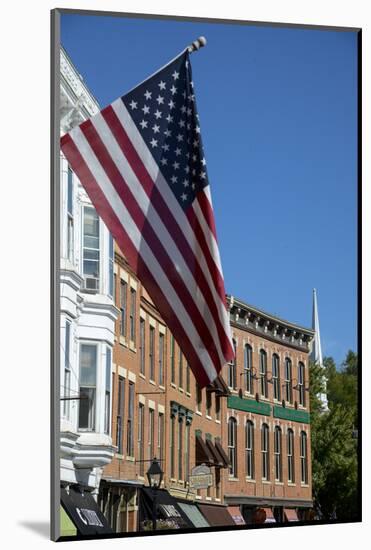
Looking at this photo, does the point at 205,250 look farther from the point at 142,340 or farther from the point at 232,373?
the point at 232,373

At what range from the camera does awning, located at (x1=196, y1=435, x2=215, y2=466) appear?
879 inches

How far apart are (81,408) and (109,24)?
5090 mm

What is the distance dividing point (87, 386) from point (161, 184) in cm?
286

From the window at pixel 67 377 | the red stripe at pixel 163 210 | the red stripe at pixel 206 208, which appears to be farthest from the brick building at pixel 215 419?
the red stripe at pixel 206 208

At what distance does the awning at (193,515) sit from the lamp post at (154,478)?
41 centimetres

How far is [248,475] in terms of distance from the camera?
23094mm

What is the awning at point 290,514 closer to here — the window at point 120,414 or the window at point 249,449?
the window at point 249,449

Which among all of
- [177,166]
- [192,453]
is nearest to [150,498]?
[192,453]

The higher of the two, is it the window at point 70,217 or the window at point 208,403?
the window at point 70,217

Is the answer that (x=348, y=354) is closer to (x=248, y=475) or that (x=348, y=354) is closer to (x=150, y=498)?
(x=248, y=475)

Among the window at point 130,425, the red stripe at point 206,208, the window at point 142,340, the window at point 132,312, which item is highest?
the red stripe at point 206,208

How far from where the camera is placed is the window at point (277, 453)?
23.5 meters

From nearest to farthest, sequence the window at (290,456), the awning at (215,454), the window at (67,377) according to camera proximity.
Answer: the window at (67,377) < the awning at (215,454) < the window at (290,456)

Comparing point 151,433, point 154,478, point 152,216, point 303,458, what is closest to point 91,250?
point 152,216
